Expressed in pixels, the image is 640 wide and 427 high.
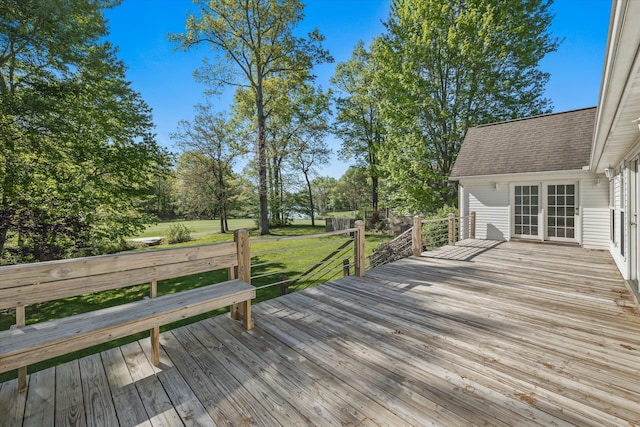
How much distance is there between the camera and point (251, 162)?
18.1 metres

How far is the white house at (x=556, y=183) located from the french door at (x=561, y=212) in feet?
0.07

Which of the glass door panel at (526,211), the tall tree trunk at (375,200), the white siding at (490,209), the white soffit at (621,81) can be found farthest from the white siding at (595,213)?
the tall tree trunk at (375,200)

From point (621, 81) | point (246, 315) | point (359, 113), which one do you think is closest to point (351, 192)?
point (359, 113)

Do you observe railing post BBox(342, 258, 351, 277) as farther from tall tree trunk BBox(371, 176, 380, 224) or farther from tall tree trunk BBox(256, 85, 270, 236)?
tall tree trunk BBox(371, 176, 380, 224)

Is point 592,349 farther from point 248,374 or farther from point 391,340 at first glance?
point 248,374

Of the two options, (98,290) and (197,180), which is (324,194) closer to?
(197,180)

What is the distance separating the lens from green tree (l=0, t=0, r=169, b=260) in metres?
5.81

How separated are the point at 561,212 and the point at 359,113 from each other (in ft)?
46.9

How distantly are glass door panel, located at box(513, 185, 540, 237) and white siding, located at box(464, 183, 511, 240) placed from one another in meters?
0.26

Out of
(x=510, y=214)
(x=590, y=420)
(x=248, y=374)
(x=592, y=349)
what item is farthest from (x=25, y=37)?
(x=510, y=214)

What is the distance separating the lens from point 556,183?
7.95 m

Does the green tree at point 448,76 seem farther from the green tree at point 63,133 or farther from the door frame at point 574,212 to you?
the green tree at point 63,133

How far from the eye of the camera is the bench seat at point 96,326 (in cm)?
176

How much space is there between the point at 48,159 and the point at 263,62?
39.3 ft
